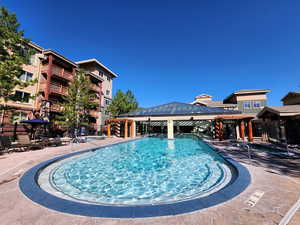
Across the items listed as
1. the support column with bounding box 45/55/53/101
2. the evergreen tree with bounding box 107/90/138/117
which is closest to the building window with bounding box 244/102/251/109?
the evergreen tree with bounding box 107/90/138/117

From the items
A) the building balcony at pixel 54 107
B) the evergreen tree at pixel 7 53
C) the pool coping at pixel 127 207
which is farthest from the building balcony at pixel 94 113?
the pool coping at pixel 127 207

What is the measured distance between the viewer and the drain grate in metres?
2.91

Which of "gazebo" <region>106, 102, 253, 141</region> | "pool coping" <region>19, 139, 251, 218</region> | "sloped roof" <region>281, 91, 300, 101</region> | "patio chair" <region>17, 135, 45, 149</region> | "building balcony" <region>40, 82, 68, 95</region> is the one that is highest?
"building balcony" <region>40, 82, 68, 95</region>

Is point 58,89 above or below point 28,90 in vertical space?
above

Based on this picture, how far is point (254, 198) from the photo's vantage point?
311cm

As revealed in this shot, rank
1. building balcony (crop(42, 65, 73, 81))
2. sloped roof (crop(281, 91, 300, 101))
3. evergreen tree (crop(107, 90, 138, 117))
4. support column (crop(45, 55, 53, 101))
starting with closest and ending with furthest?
1. support column (crop(45, 55, 53, 101))
2. sloped roof (crop(281, 91, 300, 101))
3. building balcony (crop(42, 65, 73, 81))
4. evergreen tree (crop(107, 90, 138, 117))

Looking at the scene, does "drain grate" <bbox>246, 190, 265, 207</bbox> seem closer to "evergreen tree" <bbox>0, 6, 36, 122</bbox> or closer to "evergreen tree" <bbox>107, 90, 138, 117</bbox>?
"evergreen tree" <bbox>0, 6, 36, 122</bbox>

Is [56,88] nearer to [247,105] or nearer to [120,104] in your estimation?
[120,104]

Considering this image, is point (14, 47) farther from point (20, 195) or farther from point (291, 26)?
point (291, 26)

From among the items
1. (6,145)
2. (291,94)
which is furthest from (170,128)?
(291,94)

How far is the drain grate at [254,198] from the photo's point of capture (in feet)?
9.53

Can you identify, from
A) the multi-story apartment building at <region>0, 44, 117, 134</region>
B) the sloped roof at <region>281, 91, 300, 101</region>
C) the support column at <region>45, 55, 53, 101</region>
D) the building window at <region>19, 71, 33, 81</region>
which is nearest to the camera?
the multi-story apartment building at <region>0, 44, 117, 134</region>

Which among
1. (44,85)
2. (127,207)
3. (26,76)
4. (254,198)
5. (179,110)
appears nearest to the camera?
(127,207)

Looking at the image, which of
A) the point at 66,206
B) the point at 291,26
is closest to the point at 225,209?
the point at 66,206
